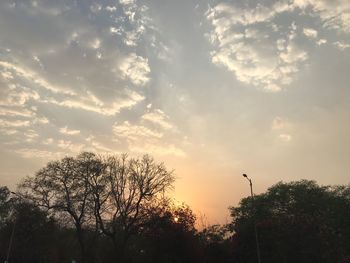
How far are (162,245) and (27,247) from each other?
32.1 metres

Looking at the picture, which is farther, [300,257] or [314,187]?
[314,187]

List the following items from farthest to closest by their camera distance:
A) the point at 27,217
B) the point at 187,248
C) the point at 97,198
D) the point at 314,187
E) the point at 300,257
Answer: the point at 314,187 < the point at 27,217 < the point at 97,198 < the point at 187,248 < the point at 300,257

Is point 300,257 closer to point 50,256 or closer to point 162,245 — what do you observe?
point 162,245

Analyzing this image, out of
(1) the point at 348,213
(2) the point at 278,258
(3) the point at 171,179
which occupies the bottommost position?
(2) the point at 278,258

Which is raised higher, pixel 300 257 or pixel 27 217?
pixel 27 217

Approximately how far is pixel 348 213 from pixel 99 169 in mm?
42957

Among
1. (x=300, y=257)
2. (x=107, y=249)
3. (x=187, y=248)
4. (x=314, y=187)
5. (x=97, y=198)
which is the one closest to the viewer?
(x=300, y=257)

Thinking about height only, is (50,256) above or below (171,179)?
below

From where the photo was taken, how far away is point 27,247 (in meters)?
70.8

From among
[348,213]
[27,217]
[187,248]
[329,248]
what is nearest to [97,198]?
[187,248]

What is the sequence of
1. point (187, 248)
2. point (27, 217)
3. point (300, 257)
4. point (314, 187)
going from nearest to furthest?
point (300, 257) → point (187, 248) → point (27, 217) → point (314, 187)

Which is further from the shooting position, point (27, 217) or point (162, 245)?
point (27, 217)

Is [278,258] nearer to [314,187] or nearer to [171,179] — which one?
[171,179]

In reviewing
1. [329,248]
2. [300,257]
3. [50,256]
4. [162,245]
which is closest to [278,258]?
[300,257]
